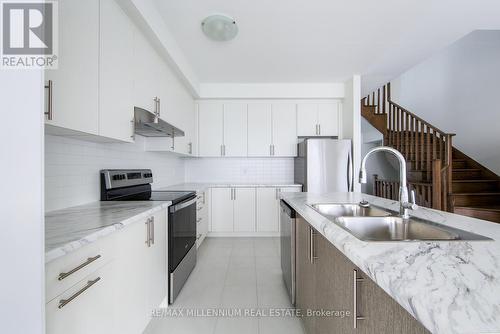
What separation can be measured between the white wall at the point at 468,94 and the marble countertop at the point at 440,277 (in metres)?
4.54

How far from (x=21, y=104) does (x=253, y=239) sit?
3558mm

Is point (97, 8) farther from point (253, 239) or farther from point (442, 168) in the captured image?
point (442, 168)

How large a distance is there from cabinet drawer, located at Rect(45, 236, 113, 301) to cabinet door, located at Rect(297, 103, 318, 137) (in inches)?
139

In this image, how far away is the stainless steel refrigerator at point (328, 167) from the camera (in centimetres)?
365

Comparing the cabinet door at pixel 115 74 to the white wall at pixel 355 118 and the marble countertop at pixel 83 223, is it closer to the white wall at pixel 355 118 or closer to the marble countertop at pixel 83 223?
the marble countertop at pixel 83 223

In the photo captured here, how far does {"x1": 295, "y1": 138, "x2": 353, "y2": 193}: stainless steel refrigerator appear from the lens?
144 inches

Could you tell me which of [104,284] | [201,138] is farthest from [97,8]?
[201,138]

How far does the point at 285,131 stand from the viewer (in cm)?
418

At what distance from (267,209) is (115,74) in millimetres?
2942

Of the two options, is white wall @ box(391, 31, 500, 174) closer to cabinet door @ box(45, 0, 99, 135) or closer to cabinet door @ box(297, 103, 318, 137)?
cabinet door @ box(297, 103, 318, 137)

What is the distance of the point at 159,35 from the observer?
7.11 feet

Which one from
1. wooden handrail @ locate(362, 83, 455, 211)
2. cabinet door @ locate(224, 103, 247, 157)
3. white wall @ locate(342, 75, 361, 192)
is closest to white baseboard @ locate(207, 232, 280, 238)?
cabinet door @ locate(224, 103, 247, 157)

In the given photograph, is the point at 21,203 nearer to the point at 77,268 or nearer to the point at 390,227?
the point at 77,268

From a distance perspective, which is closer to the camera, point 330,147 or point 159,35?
point 159,35
